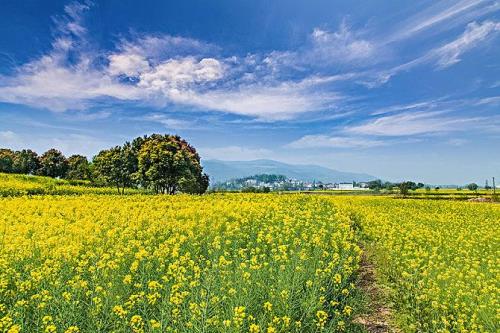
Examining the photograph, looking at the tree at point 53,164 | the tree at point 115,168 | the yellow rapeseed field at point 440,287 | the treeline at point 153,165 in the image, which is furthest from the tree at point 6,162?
the yellow rapeseed field at point 440,287

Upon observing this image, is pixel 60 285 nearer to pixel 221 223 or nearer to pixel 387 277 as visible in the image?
pixel 221 223

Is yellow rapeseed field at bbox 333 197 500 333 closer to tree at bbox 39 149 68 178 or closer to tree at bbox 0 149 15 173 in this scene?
tree at bbox 39 149 68 178

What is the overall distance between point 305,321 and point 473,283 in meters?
5.68

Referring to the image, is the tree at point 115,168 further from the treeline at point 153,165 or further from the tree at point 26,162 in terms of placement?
the tree at point 26,162

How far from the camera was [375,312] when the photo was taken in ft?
31.3

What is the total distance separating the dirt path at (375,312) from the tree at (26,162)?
300 feet

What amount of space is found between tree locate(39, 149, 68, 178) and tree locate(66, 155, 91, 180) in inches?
58.3

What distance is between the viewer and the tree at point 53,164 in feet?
278

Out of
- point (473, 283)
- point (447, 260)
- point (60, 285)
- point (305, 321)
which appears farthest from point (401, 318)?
point (60, 285)

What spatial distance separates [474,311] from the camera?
8031mm

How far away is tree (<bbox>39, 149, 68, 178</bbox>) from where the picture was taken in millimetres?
84625

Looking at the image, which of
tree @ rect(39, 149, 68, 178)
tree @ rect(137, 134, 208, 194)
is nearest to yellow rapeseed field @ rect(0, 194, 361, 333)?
tree @ rect(137, 134, 208, 194)

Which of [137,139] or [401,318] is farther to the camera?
[137,139]

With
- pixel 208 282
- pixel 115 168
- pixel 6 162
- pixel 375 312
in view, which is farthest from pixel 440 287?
pixel 6 162
